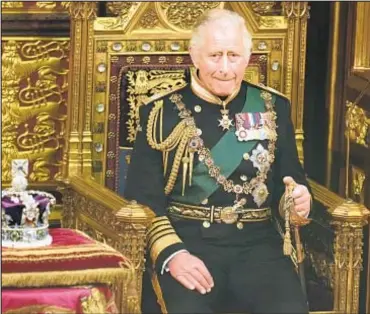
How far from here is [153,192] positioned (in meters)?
5.89

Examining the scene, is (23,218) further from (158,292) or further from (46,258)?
(158,292)

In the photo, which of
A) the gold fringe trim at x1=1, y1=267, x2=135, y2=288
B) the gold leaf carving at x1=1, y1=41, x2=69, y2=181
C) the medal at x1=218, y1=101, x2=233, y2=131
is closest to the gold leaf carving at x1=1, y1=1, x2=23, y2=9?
the gold leaf carving at x1=1, y1=41, x2=69, y2=181

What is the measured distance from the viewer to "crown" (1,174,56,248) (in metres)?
5.60

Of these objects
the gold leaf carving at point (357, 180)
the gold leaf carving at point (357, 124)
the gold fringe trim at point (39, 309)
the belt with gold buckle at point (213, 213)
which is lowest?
the gold fringe trim at point (39, 309)

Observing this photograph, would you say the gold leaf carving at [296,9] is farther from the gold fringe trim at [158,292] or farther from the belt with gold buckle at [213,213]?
the gold fringe trim at [158,292]

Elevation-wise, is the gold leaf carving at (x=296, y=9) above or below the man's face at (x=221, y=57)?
above

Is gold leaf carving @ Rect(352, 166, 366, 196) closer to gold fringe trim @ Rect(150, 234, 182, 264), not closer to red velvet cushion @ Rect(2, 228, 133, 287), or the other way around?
gold fringe trim @ Rect(150, 234, 182, 264)

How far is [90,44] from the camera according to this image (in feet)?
21.1

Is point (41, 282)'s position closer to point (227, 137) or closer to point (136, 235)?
point (136, 235)

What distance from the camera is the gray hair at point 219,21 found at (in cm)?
584

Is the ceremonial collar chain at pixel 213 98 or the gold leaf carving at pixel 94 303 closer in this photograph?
the gold leaf carving at pixel 94 303

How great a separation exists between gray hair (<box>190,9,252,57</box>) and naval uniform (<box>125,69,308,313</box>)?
0.17 metres

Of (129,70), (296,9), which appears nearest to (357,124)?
(296,9)

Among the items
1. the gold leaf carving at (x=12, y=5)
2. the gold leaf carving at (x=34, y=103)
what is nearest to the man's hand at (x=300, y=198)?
the gold leaf carving at (x=34, y=103)
